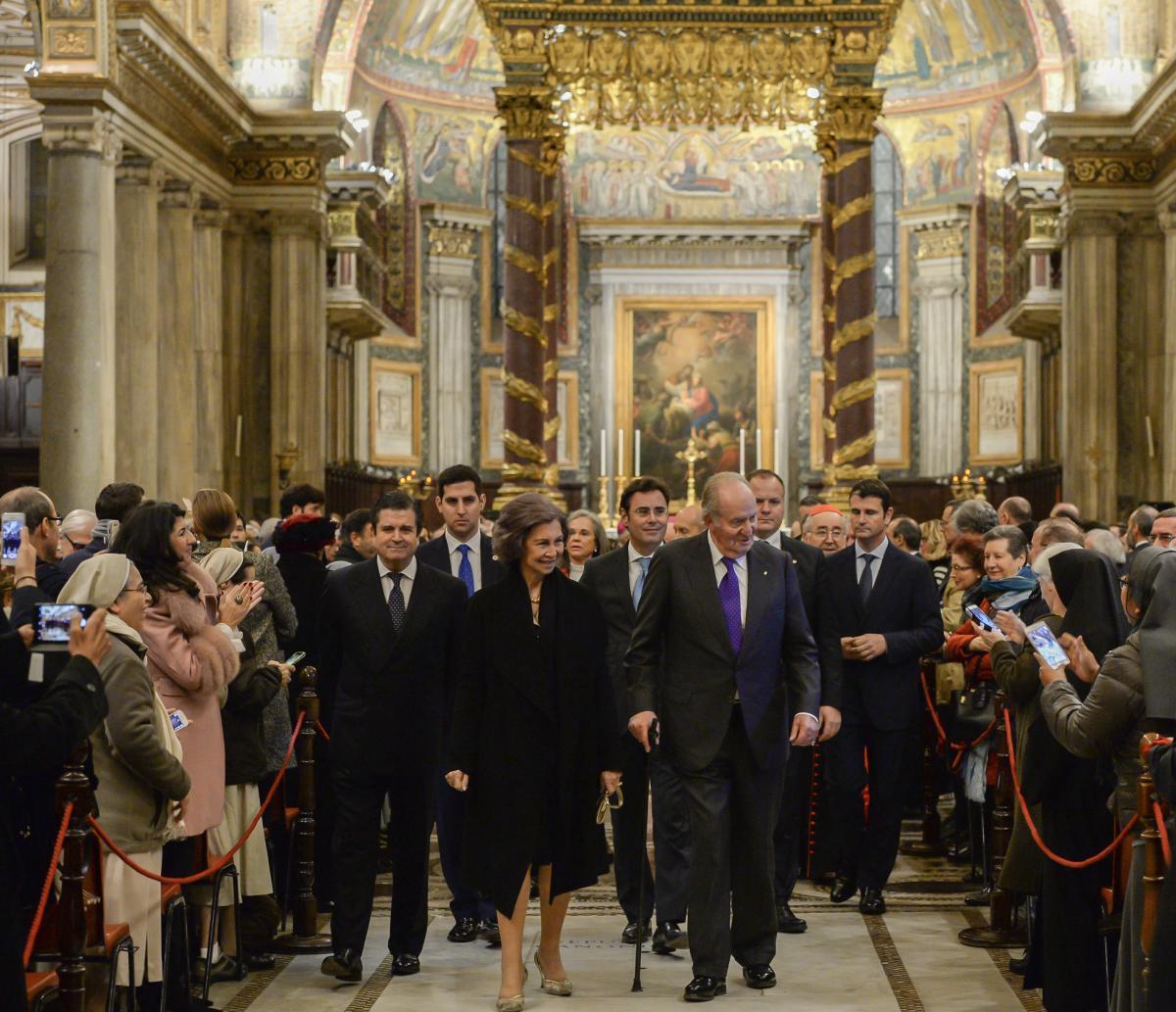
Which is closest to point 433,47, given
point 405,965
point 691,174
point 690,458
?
point 691,174

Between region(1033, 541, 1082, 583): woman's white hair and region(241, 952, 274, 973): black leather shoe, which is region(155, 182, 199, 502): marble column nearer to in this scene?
region(241, 952, 274, 973): black leather shoe

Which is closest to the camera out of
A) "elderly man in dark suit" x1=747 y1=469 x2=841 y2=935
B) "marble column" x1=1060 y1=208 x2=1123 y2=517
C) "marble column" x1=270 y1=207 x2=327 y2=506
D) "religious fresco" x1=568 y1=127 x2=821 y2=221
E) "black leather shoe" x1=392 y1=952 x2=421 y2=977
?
"black leather shoe" x1=392 y1=952 x2=421 y2=977

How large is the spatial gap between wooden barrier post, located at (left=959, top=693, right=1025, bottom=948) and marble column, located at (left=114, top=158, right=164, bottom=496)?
12.2 meters

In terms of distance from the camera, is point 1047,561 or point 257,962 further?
point 257,962

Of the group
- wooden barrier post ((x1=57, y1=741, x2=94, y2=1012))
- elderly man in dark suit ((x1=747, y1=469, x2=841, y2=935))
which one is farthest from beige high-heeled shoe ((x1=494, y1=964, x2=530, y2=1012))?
wooden barrier post ((x1=57, y1=741, x2=94, y2=1012))

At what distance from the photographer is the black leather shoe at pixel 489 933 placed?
27.4ft

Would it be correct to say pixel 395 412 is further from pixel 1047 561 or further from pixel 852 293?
pixel 1047 561

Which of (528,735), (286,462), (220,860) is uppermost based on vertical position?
(286,462)

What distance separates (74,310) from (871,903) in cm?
1058

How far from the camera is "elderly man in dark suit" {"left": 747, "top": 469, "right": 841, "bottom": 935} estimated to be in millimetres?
8055

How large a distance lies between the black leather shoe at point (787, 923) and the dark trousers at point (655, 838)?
1.86 feet

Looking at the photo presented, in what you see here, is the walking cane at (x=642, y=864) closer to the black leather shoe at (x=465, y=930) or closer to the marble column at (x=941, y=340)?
the black leather shoe at (x=465, y=930)

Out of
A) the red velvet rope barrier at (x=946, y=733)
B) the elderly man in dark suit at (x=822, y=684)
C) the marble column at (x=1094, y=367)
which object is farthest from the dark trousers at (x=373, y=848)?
the marble column at (x=1094, y=367)

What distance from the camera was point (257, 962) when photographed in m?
7.84
